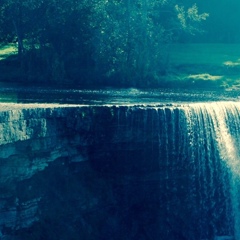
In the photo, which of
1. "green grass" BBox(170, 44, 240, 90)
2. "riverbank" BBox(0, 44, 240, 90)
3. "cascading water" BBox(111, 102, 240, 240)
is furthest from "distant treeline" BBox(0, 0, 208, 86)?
"cascading water" BBox(111, 102, 240, 240)

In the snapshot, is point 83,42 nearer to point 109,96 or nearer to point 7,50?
point 109,96

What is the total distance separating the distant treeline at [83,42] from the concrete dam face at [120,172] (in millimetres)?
13847

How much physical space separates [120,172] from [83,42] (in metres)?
17.3

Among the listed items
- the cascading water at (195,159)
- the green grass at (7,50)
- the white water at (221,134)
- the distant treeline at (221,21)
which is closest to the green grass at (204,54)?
the distant treeline at (221,21)

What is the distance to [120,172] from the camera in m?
22.1

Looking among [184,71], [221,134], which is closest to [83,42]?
[184,71]

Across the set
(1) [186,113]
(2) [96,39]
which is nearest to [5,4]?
(2) [96,39]

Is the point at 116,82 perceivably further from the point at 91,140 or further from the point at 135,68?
the point at 91,140

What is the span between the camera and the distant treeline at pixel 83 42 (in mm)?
37000

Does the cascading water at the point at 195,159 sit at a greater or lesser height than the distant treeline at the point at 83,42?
lesser

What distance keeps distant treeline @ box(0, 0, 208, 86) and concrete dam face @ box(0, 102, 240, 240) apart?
45.4ft

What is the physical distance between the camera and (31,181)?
19.1 metres

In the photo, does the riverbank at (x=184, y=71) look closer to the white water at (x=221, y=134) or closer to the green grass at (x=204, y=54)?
the green grass at (x=204, y=54)

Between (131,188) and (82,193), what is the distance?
2252 millimetres
